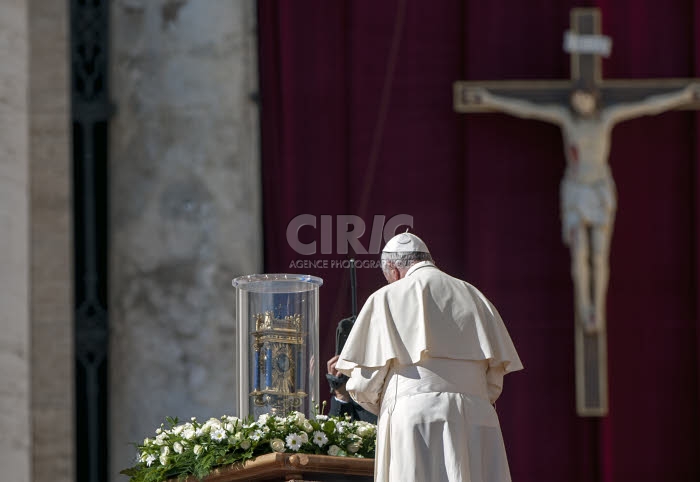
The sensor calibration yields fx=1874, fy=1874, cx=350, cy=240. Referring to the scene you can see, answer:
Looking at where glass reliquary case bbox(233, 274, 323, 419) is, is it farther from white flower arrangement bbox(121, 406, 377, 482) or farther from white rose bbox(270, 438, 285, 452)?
white rose bbox(270, 438, 285, 452)

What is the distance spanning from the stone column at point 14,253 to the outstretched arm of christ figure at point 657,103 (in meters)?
3.26

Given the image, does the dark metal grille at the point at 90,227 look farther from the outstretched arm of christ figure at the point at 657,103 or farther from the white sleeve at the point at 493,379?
the white sleeve at the point at 493,379

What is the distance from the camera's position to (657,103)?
1012 cm

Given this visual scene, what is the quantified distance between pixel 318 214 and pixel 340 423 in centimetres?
351

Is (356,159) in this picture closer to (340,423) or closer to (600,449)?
(600,449)

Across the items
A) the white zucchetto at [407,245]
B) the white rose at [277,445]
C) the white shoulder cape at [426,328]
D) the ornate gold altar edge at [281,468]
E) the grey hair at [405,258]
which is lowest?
the ornate gold altar edge at [281,468]

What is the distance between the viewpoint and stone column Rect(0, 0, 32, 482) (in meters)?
8.37

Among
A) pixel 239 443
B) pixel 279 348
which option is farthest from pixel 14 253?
pixel 239 443

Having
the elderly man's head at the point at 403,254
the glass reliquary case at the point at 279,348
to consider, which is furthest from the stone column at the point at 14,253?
the elderly man's head at the point at 403,254

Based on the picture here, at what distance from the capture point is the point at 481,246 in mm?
10445

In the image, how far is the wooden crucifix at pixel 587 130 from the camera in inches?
399

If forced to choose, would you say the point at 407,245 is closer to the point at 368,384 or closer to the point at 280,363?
the point at 368,384

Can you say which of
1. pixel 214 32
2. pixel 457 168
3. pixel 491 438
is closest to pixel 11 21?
pixel 214 32

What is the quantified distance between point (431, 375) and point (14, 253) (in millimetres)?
2579
